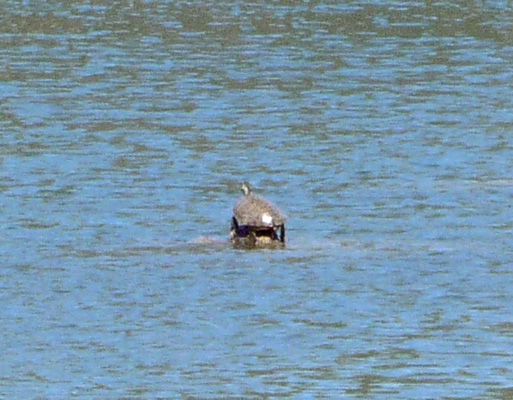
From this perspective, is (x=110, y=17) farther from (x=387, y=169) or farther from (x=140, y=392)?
(x=140, y=392)

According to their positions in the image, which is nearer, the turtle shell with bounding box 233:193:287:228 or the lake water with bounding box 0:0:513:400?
the lake water with bounding box 0:0:513:400

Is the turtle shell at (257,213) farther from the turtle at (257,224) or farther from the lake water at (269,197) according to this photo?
the lake water at (269,197)

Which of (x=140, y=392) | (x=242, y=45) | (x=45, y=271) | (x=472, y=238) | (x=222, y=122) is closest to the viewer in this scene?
(x=140, y=392)

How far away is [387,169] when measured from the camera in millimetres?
24453

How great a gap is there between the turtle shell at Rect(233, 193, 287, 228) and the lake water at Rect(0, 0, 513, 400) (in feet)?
1.04

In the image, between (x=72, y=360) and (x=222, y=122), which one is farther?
(x=222, y=122)

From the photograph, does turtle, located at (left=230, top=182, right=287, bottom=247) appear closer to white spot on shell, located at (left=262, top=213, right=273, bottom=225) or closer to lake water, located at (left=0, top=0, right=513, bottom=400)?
white spot on shell, located at (left=262, top=213, right=273, bottom=225)

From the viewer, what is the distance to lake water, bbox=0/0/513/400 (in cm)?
1514

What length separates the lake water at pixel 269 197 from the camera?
596 inches

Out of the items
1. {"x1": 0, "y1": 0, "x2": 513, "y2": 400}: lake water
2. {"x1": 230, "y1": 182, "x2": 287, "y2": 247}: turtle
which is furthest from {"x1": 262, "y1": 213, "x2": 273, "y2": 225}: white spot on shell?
{"x1": 0, "y1": 0, "x2": 513, "y2": 400}: lake water

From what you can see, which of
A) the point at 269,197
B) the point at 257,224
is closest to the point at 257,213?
the point at 257,224

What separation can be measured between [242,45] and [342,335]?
22.7 metres

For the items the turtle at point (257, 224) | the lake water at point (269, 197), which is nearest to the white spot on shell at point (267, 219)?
the turtle at point (257, 224)

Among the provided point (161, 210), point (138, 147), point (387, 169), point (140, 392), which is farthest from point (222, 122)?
point (140, 392)
